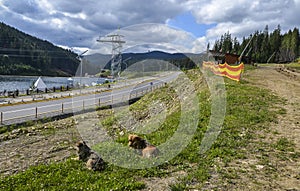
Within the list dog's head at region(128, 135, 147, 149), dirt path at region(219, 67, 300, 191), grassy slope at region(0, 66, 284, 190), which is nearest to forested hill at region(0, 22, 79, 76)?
grassy slope at region(0, 66, 284, 190)

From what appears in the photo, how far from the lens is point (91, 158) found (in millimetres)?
8727

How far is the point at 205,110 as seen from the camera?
14.3 m

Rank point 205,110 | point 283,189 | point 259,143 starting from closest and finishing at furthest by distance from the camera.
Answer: point 283,189, point 259,143, point 205,110

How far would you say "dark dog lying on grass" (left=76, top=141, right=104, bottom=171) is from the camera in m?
8.25

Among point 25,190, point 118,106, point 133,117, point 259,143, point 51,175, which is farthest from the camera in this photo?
point 118,106

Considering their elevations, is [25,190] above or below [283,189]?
below

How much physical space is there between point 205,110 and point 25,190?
9.90 m

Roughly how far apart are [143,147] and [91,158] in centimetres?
190

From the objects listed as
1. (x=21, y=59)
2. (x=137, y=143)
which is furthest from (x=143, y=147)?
(x=21, y=59)

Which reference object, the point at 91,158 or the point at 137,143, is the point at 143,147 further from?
the point at 91,158

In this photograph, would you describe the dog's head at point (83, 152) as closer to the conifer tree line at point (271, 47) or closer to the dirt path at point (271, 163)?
the dirt path at point (271, 163)

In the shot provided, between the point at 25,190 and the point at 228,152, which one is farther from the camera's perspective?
the point at 228,152

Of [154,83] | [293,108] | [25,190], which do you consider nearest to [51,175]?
[25,190]

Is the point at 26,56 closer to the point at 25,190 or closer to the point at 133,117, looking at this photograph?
the point at 133,117
